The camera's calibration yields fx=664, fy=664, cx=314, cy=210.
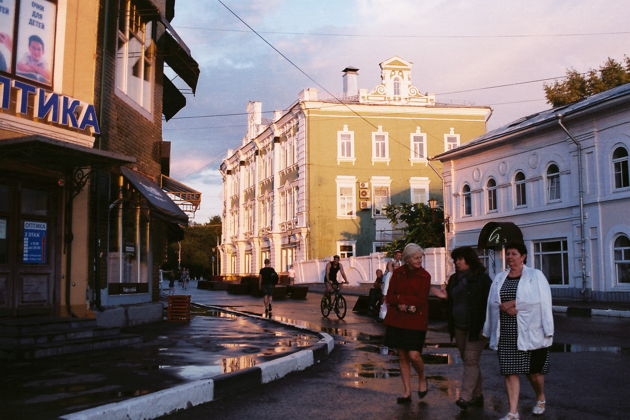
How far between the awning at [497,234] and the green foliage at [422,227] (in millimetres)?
5972

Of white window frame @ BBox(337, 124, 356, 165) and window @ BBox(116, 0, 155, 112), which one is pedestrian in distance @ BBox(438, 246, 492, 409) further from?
white window frame @ BBox(337, 124, 356, 165)

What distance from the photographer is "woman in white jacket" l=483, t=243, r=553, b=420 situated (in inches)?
232

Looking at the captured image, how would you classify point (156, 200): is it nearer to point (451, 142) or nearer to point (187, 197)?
point (187, 197)

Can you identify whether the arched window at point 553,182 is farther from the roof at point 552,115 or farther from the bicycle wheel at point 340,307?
the bicycle wheel at point 340,307

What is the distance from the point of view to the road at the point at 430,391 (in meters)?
6.36

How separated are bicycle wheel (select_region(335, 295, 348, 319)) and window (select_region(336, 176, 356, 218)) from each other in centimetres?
2719

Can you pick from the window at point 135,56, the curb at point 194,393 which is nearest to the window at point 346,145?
the window at point 135,56

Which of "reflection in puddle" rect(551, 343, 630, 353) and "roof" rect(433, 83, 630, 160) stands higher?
"roof" rect(433, 83, 630, 160)

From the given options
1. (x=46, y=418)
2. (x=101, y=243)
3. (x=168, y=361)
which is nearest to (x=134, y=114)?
(x=101, y=243)

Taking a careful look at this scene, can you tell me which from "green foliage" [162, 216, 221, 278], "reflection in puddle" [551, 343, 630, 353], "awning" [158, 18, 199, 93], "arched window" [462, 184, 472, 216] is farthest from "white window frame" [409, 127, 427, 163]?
"green foliage" [162, 216, 221, 278]

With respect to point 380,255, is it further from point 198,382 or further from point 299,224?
point 198,382

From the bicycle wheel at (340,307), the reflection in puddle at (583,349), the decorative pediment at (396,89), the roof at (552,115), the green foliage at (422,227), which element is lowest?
the reflection in puddle at (583,349)

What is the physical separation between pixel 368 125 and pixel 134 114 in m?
32.4

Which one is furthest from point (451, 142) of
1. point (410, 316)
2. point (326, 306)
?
point (410, 316)
